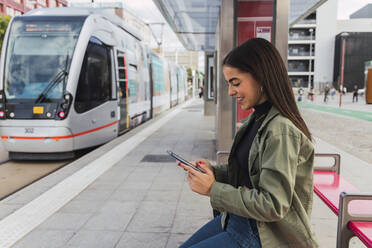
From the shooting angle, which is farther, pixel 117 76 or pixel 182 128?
pixel 182 128

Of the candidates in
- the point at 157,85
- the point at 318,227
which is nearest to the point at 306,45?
the point at 157,85

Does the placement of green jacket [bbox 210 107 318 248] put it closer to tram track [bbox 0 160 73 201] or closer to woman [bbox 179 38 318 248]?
woman [bbox 179 38 318 248]

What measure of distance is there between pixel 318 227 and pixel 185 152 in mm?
4459

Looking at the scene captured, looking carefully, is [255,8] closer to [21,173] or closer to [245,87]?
[245,87]

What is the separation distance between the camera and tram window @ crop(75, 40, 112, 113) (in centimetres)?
752

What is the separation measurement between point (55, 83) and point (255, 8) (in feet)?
14.1

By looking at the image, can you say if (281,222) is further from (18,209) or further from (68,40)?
(68,40)

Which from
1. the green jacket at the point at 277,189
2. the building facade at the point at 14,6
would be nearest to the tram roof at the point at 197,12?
the green jacket at the point at 277,189

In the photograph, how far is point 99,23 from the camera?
8.26m

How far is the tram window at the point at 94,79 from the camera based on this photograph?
752 cm

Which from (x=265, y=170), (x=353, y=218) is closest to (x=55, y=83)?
(x=353, y=218)

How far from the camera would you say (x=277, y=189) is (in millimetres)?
1350

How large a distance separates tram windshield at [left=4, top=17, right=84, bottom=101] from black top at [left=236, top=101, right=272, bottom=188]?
6273 millimetres

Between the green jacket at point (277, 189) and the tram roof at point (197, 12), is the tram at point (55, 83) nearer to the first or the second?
the tram roof at point (197, 12)
